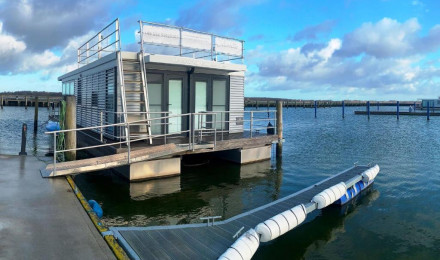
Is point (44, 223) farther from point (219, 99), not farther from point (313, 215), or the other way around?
point (219, 99)

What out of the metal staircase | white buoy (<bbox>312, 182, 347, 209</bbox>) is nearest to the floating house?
the metal staircase

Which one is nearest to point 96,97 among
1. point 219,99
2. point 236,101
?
point 219,99

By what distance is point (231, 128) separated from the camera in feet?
49.4

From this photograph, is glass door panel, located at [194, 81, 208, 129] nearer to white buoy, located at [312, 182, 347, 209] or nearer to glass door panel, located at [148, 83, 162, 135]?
glass door panel, located at [148, 83, 162, 135]

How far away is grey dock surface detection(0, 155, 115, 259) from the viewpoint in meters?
4.66

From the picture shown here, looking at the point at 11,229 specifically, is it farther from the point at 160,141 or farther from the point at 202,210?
the point at 160,141

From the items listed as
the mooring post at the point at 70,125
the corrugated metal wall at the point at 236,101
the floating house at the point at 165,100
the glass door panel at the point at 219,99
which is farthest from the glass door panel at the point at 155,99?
the corrugated metal wall at the point at 236,101

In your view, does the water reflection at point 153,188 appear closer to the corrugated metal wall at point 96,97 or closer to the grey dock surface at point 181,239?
the corrugated metal wall at point 96,97

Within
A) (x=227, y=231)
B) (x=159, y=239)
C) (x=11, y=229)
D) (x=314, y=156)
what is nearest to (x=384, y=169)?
(x=314, y=156)

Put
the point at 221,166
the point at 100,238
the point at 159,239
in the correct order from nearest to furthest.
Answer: the point at 100,238, the point at 159,239, the point at 221,166

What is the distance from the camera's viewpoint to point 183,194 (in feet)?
33.8

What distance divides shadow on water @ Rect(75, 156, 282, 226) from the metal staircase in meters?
1.72

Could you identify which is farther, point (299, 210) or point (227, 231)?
point (299, 210)

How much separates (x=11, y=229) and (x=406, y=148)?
20560 mm
